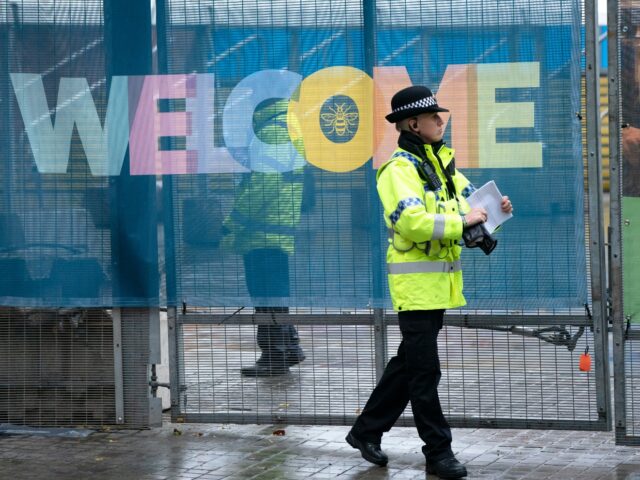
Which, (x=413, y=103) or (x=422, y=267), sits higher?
(x=413, y=103)

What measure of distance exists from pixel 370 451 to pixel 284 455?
22.8 inches

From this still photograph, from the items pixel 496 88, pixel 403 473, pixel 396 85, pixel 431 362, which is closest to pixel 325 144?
pixel 396 85

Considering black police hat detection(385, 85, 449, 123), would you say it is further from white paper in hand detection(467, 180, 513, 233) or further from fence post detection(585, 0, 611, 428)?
fence post detection(585, 0, 611, 428)

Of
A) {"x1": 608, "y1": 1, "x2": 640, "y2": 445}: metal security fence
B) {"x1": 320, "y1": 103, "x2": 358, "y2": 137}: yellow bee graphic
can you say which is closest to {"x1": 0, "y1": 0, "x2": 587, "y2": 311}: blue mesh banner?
{"x1": 320, "y1": 103, "x2": 358, "y2": 137}: yellow bee graphic

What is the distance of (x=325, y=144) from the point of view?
7.04 m

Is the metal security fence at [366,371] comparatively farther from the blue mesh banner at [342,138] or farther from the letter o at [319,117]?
the letter o at [319,117]

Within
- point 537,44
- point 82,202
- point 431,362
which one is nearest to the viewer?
point 431,362

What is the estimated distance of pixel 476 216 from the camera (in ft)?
19.7

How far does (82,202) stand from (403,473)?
8.74 feet

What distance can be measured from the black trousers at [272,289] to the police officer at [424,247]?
1044 mm

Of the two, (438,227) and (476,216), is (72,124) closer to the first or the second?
(438,227)

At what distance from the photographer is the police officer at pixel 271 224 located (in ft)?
23.4

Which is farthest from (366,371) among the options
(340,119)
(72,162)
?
(72,162)

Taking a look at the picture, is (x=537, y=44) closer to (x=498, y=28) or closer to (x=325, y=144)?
(x=498, y=28)
